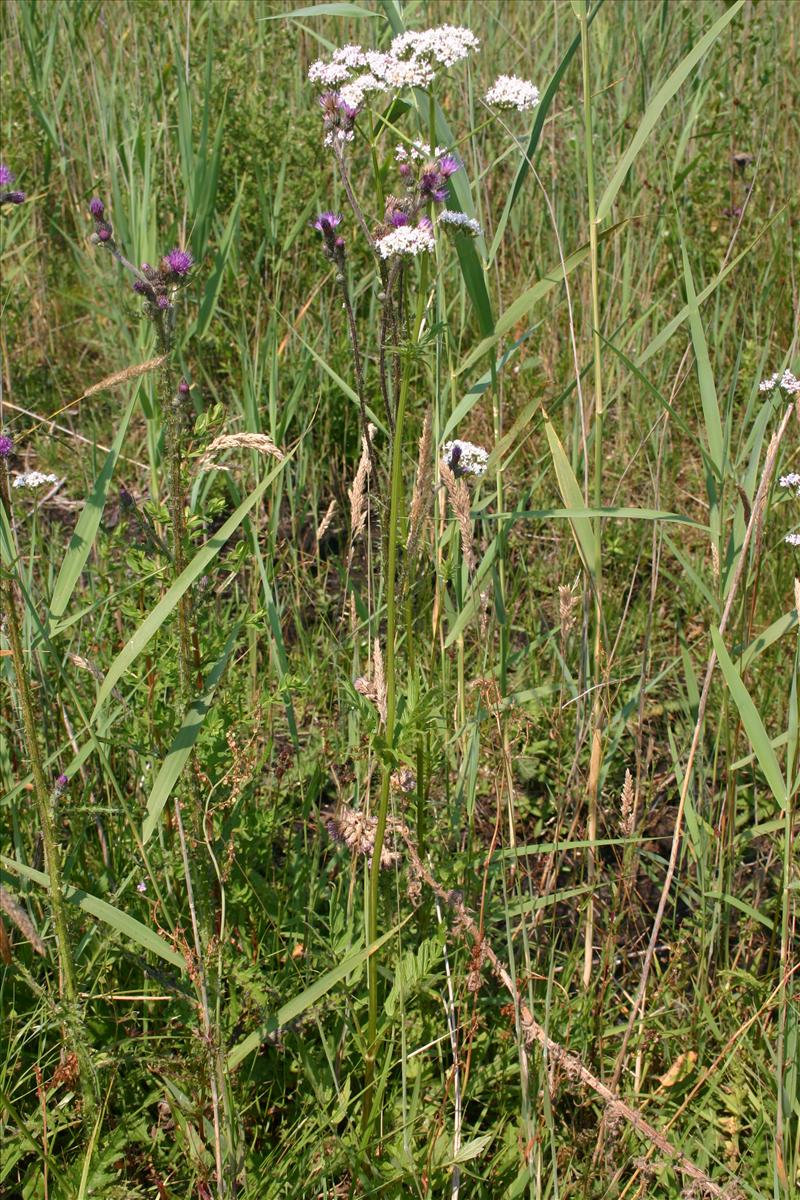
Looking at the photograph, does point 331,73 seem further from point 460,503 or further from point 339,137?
point 460,503

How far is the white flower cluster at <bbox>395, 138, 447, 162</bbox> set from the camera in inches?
59.0

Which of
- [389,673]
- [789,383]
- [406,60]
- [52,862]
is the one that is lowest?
[52,862]

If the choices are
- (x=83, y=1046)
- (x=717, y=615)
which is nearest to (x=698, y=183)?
(x=717, y=615)

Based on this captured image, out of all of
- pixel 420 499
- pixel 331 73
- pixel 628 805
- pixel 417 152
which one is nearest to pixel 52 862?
pixel 420 499

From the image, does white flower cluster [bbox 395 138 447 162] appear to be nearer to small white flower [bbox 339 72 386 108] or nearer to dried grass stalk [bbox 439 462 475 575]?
small white flower [bbox 339 72 386 108]

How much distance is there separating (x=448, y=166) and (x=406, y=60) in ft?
0.87

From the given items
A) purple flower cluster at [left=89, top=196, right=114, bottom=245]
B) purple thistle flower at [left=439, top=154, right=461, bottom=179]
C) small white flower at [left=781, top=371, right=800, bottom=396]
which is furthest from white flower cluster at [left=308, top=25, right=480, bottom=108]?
small white flower at [left=781, top=371, right=800, bottom=396]

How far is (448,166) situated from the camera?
1.47 m

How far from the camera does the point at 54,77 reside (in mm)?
4359

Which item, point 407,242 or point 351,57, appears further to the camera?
point 351,57

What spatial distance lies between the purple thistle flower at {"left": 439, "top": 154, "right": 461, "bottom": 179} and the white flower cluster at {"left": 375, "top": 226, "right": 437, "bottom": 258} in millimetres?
167

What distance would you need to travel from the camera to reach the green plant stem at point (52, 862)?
130 cm

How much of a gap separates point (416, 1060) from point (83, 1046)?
524mm

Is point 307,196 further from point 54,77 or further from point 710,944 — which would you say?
point 710,944
